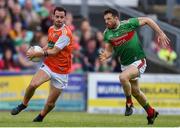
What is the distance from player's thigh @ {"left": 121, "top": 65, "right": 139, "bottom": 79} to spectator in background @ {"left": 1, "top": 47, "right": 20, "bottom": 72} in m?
9.03

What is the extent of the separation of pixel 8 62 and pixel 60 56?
8774mm

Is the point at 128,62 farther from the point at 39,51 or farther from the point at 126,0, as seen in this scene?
the point at 126,0

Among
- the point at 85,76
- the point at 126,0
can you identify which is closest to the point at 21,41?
the point at 85,76

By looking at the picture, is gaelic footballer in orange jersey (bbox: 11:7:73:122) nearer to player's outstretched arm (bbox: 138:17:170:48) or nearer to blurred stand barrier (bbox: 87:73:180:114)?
player's outstretched arm (bbox: 138:17:170:48)

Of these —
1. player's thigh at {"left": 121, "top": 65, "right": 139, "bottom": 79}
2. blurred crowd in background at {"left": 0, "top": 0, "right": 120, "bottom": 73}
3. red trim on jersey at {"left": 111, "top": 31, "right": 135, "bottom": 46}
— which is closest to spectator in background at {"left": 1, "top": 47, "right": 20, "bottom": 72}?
blurred crowd in background at {"left": 0, "top": 0, "right": 120, "bottom": 73}

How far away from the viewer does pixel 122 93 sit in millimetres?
24219

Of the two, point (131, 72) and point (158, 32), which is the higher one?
point (158, 32)

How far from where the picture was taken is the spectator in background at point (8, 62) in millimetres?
24366

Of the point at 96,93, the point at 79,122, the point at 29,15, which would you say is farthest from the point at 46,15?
the point at 79,122

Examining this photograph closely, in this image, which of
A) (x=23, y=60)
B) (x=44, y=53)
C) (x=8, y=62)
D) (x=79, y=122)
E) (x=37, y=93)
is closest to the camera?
(x=44, y=53)

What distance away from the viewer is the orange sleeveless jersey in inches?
624

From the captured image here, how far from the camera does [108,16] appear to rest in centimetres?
1580

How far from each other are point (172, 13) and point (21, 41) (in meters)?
6.42

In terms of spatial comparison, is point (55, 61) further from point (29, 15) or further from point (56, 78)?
point (29, 15)
